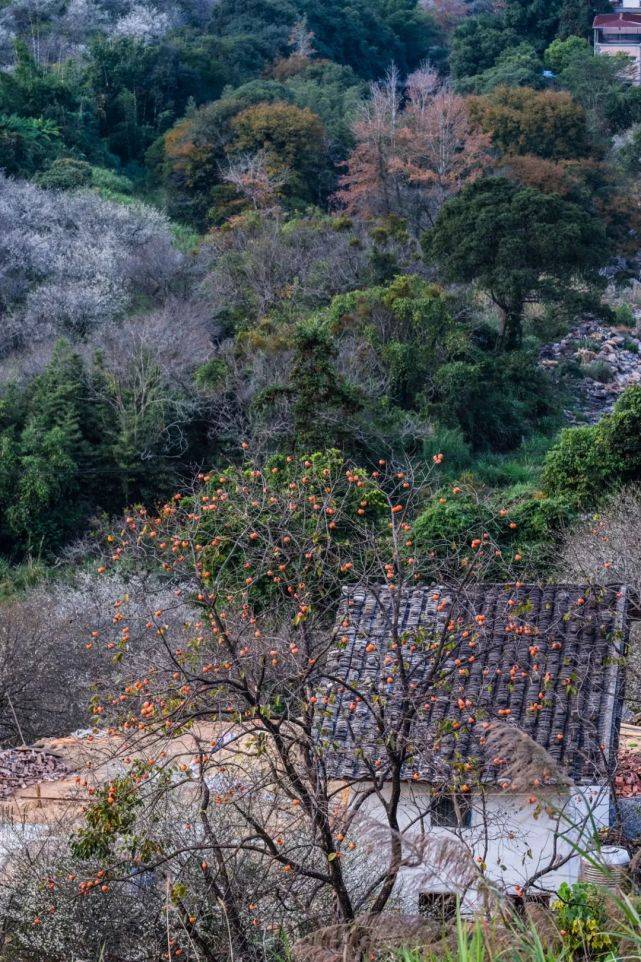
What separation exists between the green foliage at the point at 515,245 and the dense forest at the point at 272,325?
8 centimetres

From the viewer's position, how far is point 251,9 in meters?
53.8

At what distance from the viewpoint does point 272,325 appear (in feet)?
98.3

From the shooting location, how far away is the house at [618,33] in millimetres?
58375

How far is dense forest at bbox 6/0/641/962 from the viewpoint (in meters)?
17.6

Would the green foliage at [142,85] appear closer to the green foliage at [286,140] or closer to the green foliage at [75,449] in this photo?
the green foliage at [286,140]

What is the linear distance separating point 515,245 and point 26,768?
21008 mm

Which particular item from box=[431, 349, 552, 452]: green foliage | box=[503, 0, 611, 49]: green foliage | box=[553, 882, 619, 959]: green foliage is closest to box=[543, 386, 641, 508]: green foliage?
box=[431, 349, 552, 452]: green foliage

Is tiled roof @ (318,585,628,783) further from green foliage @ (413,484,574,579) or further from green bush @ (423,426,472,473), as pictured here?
green bush @ (423,426,472,473)

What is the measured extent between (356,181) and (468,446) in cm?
1504

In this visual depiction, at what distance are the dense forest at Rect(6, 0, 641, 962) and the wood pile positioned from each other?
1003 millimetres

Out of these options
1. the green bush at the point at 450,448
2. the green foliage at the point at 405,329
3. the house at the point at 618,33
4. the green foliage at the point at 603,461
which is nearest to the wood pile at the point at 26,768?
the green foliage at the point at 603,461

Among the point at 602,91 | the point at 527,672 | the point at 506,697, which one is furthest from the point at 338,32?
the point at 527,672

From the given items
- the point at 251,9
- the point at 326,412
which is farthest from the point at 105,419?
the point at 251,9

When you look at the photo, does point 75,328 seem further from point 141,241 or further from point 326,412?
point 326,412
